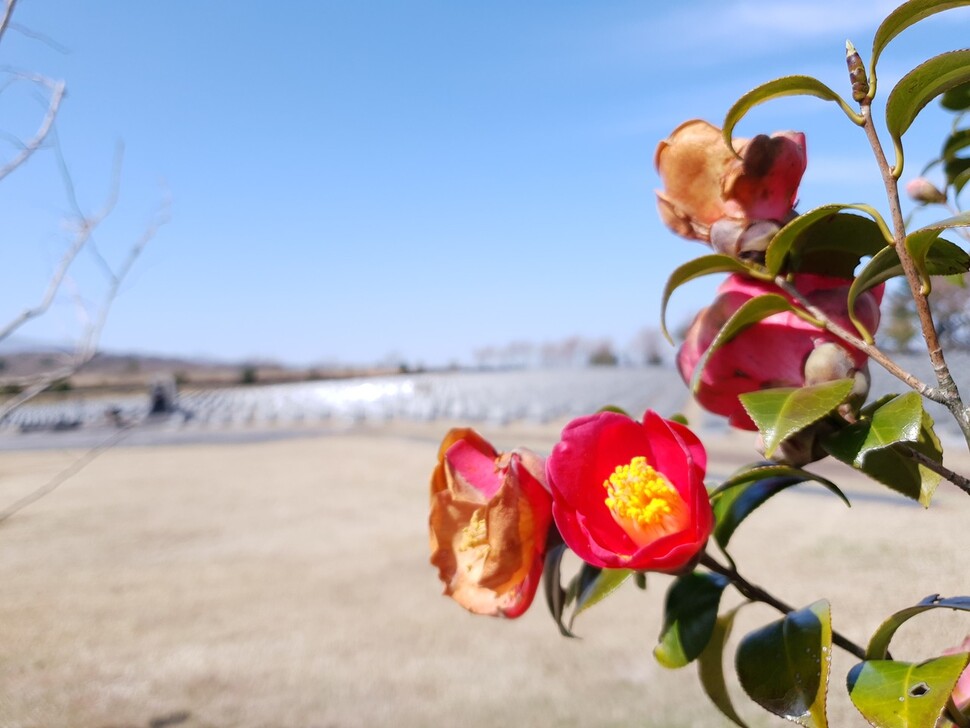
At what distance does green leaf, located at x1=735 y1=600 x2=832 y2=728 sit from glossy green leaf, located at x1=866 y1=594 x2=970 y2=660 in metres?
0.04

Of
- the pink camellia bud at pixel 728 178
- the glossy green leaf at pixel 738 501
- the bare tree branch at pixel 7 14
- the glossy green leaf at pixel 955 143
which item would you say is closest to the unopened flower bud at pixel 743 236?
the pink camellia bud at pixel 728 178

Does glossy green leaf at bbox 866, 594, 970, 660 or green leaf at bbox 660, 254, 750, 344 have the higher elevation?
green leaf at bbox 660, 254, 750, 344

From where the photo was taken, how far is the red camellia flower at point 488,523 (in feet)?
0.97

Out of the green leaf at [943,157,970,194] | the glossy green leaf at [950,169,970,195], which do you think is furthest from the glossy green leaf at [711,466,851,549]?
the green leaf at [943,157,970,194]

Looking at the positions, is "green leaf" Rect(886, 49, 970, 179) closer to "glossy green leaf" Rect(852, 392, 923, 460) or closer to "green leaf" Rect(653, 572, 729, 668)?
"glossy green leaf" Rect(852, 392, 923, 460)

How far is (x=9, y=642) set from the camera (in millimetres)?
1631

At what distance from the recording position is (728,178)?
0.31m

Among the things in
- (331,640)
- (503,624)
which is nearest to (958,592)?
(503,624)

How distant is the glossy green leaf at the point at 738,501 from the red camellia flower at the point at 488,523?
4.0 inches

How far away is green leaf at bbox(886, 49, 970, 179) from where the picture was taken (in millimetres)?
283

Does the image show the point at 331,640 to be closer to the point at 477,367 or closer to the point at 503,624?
the point at 503,624

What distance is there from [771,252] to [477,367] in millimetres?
13404

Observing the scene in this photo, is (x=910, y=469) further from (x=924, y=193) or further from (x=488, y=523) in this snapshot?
(x=924, y=193)

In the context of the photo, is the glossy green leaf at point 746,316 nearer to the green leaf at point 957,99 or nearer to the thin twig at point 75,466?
the green leaf at point 957,99
